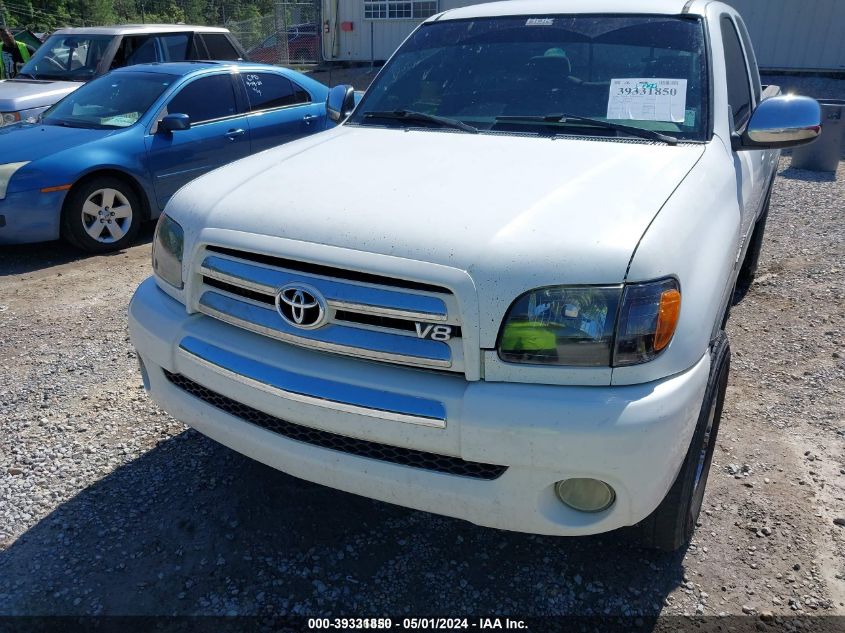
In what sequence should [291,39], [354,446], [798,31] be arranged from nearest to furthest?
[354,446] < [798,31] < [291,39]

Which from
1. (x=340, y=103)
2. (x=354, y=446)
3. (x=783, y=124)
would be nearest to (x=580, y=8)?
(x=783, y=124)

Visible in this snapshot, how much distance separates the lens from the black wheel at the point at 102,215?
596 centimetres

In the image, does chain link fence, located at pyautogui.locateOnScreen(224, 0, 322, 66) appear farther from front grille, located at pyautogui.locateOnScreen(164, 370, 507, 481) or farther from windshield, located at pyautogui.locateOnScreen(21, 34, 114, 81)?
front grille, located at pyautogui.locateOnScreen(164, 370, 507, 481)

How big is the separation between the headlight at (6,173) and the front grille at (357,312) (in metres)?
4.39

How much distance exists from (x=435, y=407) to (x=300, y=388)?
43 centimetres

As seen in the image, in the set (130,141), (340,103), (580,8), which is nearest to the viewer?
(580,8)

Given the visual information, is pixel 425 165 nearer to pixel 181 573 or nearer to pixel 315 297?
pixel 315 297

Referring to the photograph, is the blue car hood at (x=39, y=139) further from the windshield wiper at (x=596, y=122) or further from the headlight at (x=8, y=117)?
the windshield wiper at (x=596, y=122)

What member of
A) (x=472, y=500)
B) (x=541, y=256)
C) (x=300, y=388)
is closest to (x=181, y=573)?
(x=300, y=388)

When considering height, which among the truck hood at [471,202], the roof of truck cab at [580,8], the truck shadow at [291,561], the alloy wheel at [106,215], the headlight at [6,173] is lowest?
the truck shadow at [291,561]

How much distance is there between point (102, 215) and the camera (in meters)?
6.16

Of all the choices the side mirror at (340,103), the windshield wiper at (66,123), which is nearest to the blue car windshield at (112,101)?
the windshield wiper at (66,123)

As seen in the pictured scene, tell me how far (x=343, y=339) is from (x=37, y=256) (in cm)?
524

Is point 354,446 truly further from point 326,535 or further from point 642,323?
point 642,323
